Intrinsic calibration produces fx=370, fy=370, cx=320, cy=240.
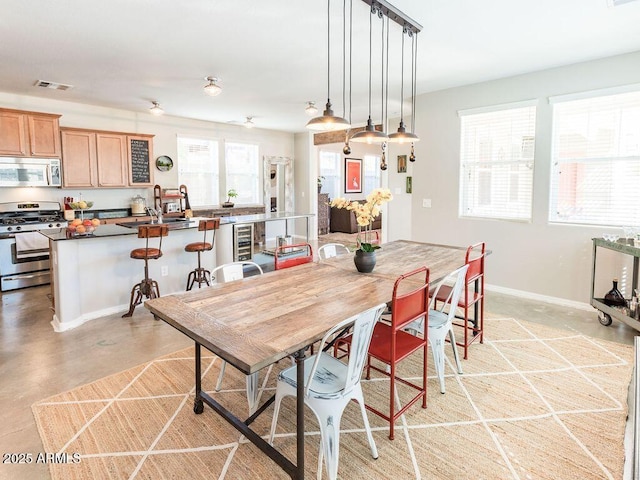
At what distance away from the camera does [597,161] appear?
415cm

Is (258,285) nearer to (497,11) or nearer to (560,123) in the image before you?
(497,11)

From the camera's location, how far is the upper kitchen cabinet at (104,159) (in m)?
5.81

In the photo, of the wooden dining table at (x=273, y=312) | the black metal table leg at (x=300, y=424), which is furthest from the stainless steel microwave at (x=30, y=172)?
the black metal table leg at (x=300, y=424)

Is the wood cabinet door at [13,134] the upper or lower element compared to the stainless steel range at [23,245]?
upper

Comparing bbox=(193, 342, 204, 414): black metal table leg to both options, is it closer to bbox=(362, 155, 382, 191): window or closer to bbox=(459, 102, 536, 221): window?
bbox=(459, 102, 536, 221): window

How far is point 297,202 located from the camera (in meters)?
9.51

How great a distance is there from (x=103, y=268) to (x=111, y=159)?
299 centimetres

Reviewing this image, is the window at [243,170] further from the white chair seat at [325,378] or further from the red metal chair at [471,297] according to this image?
the white chair seat at [325,378]

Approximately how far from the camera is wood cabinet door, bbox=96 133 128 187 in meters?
6.14

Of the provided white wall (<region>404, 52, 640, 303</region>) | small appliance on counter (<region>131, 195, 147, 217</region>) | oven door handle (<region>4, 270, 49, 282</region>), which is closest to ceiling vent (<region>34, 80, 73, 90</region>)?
small appliance on counter (<region>131, 195, 147, 217</region>)

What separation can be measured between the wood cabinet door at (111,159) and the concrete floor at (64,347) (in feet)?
7.58

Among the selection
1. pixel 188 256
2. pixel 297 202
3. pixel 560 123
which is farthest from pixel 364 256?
pixel 297 202

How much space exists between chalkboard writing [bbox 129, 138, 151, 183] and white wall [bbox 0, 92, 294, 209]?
0.27m

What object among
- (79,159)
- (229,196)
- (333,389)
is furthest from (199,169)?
(333,389)
